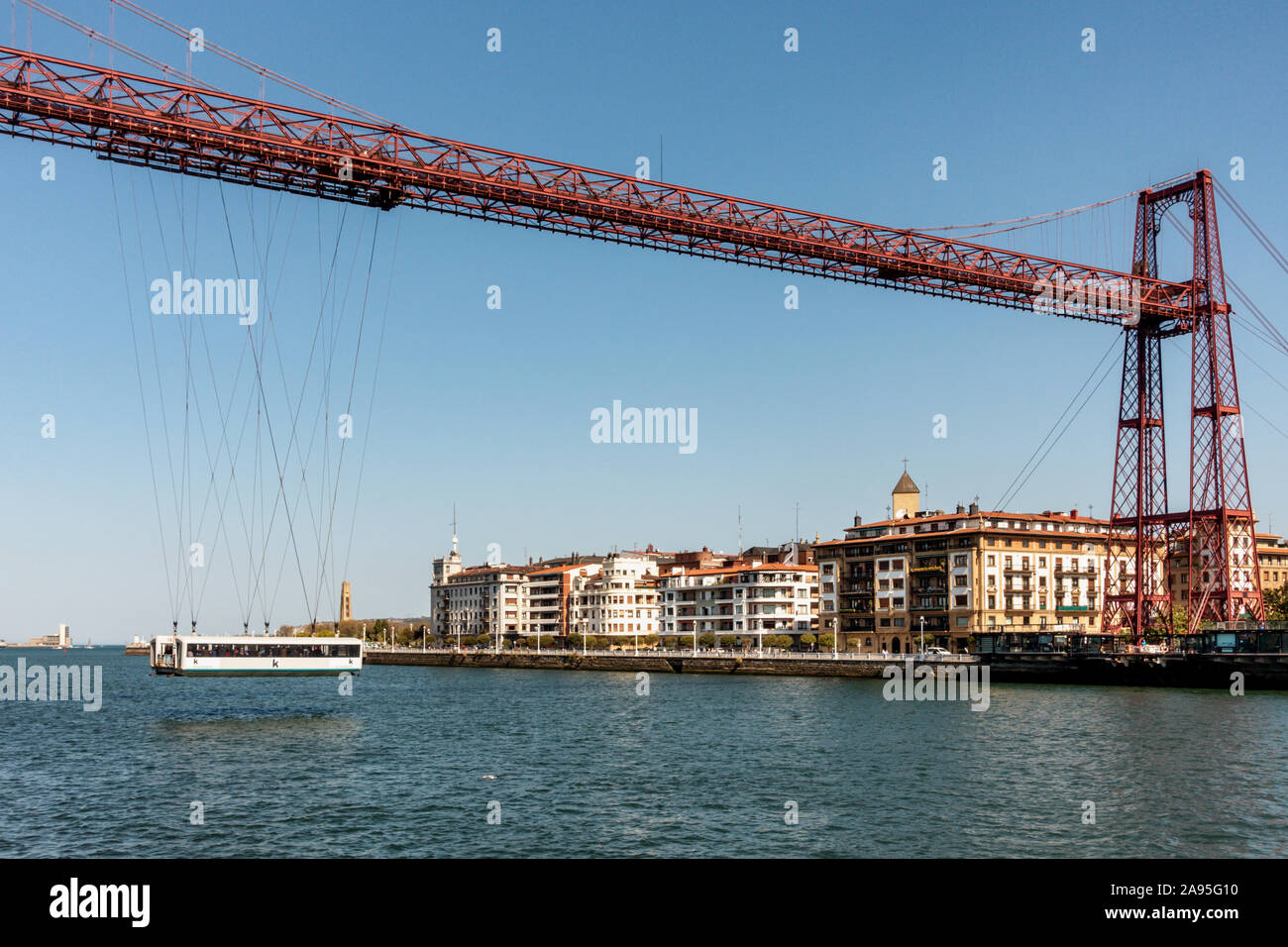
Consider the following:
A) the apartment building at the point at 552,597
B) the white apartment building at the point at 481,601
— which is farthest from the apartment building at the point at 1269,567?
the white apartment building at the point at 481,601

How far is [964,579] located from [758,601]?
3062cm

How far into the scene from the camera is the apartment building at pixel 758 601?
420 feet

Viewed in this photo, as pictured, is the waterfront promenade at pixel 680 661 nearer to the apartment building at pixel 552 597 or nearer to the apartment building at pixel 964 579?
the apartment building at pixel 964 579

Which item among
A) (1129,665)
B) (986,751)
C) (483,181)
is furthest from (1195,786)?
(1129,665)

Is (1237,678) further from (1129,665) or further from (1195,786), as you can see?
(1195,786)

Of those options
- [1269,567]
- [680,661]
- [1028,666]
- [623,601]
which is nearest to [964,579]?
[1028,666]

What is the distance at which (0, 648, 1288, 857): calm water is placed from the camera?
24.2 metres

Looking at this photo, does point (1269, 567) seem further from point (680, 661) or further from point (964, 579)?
point (680, 661)

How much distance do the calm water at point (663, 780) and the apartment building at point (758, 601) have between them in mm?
65927

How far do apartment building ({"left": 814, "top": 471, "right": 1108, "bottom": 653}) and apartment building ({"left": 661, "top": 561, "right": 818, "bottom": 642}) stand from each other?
11217mm

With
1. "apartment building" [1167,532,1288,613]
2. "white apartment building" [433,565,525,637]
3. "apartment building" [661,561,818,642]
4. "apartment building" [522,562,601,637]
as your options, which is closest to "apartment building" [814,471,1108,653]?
"apartment building" [661,561,818,642]

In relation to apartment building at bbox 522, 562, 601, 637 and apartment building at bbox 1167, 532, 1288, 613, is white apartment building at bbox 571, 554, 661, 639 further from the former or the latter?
apartment building at bbox 1167, 532, 1288, 613

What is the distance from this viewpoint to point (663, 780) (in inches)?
1315
